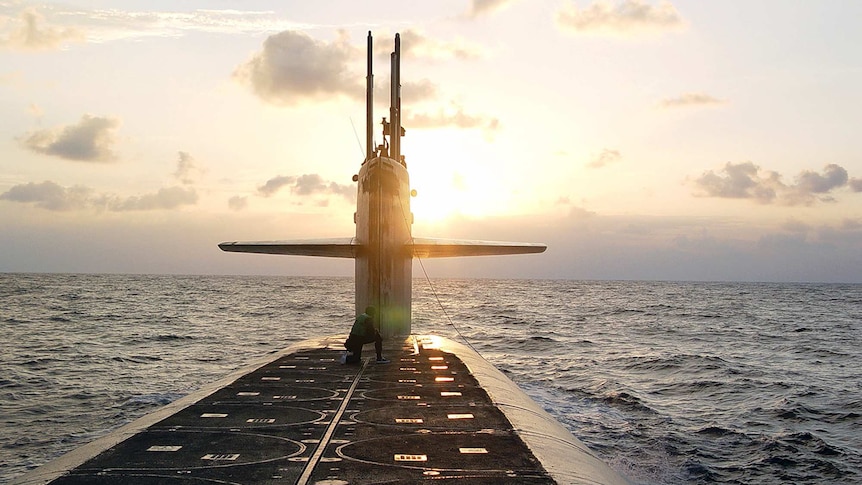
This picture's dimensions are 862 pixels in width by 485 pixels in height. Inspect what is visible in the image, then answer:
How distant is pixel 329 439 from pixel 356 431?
0.62 m

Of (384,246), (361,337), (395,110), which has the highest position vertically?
(395,110)

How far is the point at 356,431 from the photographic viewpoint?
406 inches

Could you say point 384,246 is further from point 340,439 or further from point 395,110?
point 340,439

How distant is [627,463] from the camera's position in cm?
1505

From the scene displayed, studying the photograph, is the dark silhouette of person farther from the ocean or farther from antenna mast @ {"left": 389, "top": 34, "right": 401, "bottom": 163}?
antenna mast @ {"left": 389, "top": 34, "right": 401, "bottom": 163}

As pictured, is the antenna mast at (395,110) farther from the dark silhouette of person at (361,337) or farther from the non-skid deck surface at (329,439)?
the non-skid deck surface at (329,439)

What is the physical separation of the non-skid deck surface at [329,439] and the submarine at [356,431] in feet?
0.07

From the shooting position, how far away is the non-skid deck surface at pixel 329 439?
8.04 m

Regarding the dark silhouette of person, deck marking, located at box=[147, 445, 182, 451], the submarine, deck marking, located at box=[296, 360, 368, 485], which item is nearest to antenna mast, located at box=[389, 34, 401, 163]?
the submarine

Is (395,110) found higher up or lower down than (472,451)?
higher up

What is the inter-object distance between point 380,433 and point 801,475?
9.66 meters

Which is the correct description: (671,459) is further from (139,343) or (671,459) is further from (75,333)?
(75,333)

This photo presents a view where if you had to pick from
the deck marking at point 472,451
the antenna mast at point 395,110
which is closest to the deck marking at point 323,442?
the deck marking at point 472,451

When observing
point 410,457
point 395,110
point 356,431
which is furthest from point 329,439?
point 395,110
